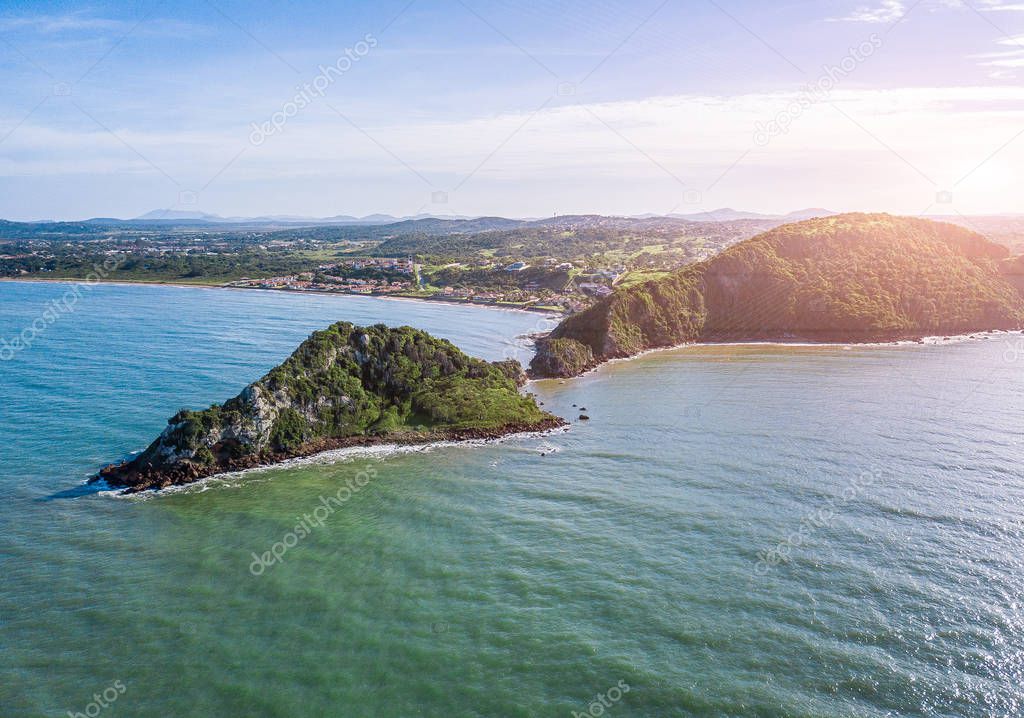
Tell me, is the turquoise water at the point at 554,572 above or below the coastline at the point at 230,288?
below

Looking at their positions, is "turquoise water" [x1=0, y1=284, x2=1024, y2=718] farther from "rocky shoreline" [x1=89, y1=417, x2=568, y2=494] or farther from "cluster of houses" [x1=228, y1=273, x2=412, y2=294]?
"cluster of houses" [x1=228, y1=273, x2=412, y2=294]

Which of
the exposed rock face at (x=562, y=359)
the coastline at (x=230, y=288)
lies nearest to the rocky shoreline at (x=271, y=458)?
the exposed rock face at (x=562, y=359)

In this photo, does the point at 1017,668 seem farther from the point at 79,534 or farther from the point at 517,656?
the point at 79,534

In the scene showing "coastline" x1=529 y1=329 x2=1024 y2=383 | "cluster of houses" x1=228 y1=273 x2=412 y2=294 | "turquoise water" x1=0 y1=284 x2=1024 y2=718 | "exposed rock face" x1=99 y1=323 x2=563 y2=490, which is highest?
"cluster of houses" x1=228 y1=273 x2=412 y2=294

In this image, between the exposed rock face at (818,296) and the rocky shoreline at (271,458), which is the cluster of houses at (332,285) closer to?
the exposed rock face at (818,296)

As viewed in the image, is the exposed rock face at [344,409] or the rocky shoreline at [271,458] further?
the exposed rock face at [344,409]

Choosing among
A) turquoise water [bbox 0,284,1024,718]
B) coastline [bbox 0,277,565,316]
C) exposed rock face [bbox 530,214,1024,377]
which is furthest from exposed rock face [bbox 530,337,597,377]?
coastline [bbox 0,277,565,316]
